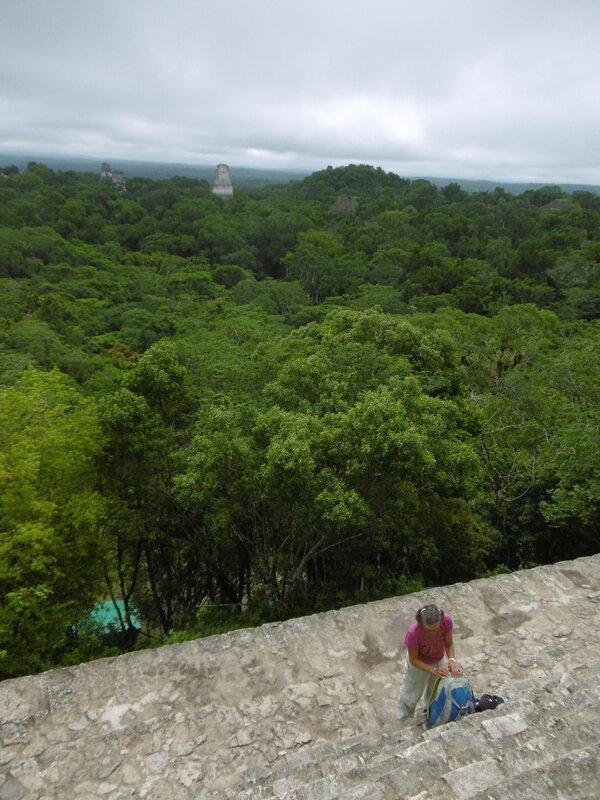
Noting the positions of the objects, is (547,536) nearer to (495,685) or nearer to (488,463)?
(488,463)

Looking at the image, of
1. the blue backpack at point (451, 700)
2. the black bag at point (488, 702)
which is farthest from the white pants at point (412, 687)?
the black bag at point (488, 702)

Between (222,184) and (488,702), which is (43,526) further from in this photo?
(222,184)

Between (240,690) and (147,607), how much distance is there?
5606 mm

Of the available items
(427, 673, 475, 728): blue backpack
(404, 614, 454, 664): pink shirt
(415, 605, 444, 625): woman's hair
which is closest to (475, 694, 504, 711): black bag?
(427, 673, 475, 728): blue backpack

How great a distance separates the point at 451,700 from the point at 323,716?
131 cm

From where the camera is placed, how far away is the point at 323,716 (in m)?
4.05

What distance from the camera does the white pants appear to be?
3.50 meters

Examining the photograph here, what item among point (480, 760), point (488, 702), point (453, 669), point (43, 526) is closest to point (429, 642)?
point (453, 669)

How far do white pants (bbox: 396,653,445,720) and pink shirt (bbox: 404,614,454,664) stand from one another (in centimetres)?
10

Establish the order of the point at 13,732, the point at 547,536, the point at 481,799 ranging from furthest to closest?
the point at 547,536 → the point at 13,732 → the point at 481,799

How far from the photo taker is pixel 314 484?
574 cm

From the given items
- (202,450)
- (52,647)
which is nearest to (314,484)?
(202,450)

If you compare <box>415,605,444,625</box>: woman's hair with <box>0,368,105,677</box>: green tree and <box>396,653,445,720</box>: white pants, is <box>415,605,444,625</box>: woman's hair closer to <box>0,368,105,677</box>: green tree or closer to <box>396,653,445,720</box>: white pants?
<box>396,653,445,720</box>: white pants

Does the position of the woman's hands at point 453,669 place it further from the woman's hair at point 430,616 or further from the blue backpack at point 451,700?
the woman's hair at point 430,616
